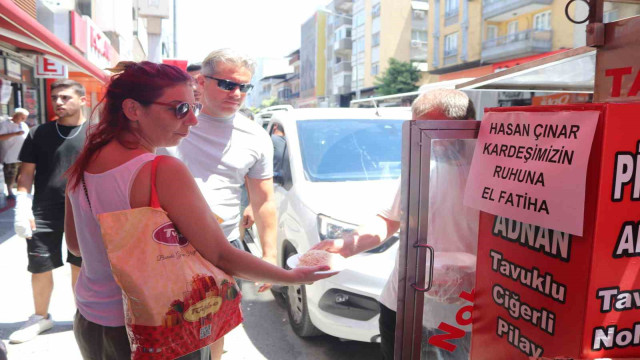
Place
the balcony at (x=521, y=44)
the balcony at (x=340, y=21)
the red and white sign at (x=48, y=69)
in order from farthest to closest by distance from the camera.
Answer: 1. the balcony at (x=340, y=21)
2. the balcony at (x=521, y=44)
3. the red and white sign at (x=48, y=69)

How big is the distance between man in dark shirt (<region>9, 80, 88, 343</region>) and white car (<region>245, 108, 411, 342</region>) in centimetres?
172

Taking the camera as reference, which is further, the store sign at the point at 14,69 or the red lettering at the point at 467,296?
the store sign at the point at 14,69

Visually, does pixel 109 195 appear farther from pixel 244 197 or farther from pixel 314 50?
pixel 314 50

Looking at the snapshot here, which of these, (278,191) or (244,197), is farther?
(244,197)

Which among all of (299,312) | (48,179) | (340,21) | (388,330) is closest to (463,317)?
(388,330)

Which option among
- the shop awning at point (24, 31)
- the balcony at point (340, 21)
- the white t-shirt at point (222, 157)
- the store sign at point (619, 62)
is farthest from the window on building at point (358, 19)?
the store sign at point (619, 62)

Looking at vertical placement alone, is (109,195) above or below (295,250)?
above

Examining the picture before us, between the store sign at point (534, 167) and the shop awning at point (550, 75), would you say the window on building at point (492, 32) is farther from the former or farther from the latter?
the store sign at point (534, 167)

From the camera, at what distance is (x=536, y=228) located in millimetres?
1372

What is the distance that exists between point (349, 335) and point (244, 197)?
2.25 meters

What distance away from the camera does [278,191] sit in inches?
186

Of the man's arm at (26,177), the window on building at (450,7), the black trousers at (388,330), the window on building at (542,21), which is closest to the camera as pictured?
the black trousers at (388,330)

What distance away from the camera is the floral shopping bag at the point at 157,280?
149 centimetres

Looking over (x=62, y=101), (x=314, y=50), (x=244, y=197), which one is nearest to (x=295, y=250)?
(x=244, y=197)
